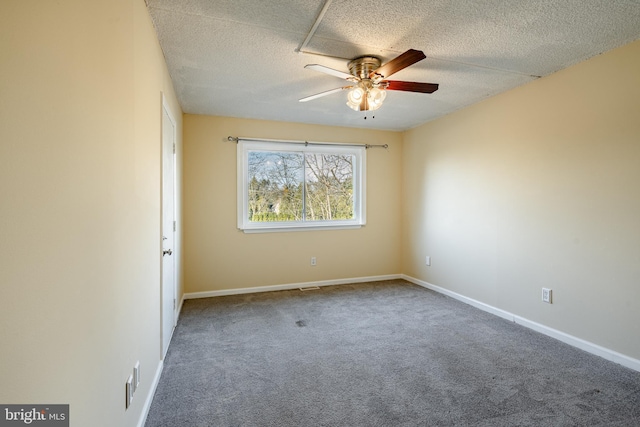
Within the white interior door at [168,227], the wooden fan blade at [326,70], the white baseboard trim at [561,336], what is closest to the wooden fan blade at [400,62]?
the wooden fan blade at [326,70]

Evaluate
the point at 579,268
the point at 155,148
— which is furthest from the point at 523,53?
the point at 155,148

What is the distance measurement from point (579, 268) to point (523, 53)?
187cm

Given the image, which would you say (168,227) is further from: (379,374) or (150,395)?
(379,374)

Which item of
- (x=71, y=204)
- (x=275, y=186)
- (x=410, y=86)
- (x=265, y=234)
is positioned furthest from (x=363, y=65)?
(x=265, y=234)

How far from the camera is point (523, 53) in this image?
2.49m

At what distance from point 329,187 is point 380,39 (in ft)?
9.02

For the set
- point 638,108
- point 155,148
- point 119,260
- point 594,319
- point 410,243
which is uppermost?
point 638,108

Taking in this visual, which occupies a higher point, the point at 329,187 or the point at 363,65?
the point at 363,65

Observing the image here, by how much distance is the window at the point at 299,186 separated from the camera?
441 centimetres

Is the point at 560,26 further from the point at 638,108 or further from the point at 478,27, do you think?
the point at 638,108

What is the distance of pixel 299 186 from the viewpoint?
184 inches

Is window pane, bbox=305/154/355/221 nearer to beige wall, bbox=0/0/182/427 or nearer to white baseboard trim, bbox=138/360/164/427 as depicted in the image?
white baseboard trim, bbox=138/360/164/427

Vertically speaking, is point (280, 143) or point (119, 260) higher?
point (280, 143)

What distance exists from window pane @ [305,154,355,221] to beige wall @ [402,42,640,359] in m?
1.38
